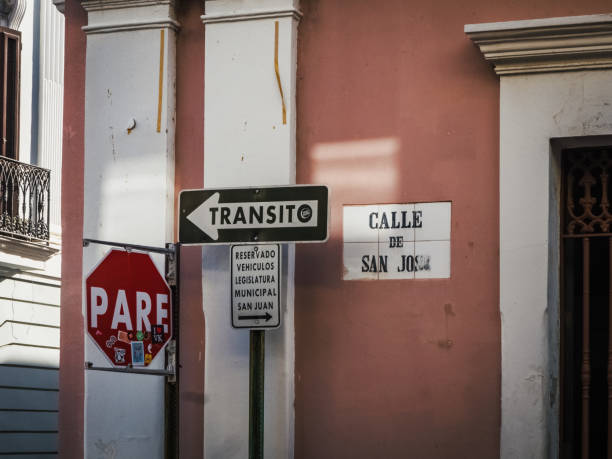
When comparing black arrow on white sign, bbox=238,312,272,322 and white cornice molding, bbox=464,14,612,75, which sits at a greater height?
white cornice molding, bbox=464,14,612,75

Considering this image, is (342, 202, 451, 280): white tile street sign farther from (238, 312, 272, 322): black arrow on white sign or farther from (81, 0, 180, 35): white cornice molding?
(81, 0, 180, 35): white cornice molding

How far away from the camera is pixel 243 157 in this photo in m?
8.27

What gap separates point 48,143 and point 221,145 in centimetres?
876

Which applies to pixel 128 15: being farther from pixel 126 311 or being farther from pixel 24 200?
pixel 24 200

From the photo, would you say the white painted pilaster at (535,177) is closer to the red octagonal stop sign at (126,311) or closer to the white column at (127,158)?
the red octagonal stop sign at (126,311)

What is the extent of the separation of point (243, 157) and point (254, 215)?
0.90 m

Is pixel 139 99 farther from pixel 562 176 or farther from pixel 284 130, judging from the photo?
pixel 562 176

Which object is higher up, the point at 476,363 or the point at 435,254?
the point at 435,254

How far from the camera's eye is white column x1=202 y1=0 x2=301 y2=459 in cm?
801

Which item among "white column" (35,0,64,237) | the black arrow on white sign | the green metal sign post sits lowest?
the green metal sign post

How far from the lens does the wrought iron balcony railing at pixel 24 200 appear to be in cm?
1566

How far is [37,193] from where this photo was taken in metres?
16.2

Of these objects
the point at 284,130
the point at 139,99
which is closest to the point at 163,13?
the point at 139,99

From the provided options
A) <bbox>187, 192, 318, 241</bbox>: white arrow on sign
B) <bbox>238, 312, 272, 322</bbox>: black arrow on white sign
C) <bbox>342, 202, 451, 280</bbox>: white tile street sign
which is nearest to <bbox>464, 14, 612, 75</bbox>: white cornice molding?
<bbox>342, 202, 451, 280</bbox>: white tile street sign
